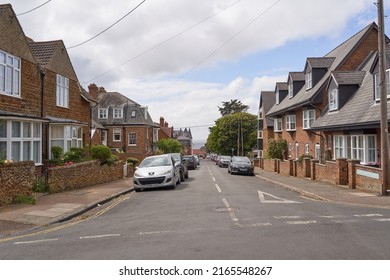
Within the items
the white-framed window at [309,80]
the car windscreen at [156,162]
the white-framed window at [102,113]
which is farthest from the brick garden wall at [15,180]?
the white-framed window at [102,113]

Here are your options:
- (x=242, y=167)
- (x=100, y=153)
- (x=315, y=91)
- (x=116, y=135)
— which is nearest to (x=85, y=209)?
(x=100, y=153)

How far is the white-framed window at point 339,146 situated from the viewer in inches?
838

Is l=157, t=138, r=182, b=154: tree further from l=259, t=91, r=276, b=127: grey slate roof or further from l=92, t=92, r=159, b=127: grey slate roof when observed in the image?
l=259, t=91, r=276, b=127: grey slate roof

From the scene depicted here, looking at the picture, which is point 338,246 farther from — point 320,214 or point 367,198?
point 367,198

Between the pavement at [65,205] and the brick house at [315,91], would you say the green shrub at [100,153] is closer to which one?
the pavement at [65,205]

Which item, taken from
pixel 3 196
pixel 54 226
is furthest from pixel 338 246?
pixel 3 196

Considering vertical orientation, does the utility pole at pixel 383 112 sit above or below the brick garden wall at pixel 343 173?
above

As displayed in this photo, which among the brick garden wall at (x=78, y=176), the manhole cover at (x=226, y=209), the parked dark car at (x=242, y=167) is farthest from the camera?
the parked dark car at (x=242, y=167)

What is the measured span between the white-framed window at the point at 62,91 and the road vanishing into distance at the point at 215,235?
12.2 metres

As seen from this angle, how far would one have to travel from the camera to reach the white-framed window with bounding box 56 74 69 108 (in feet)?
67.1

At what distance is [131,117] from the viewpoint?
160ft

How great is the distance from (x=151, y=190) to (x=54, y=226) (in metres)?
7.32

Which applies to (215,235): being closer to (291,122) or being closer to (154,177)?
(154,177)

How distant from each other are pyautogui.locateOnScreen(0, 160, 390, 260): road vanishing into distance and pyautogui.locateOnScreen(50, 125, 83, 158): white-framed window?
10.4m
